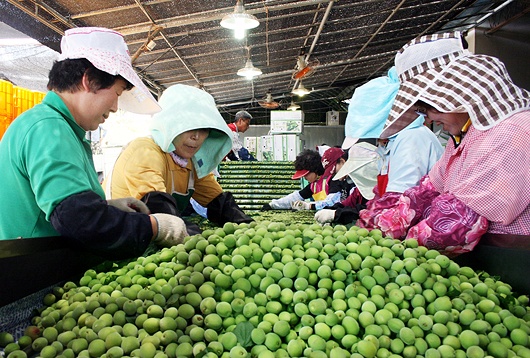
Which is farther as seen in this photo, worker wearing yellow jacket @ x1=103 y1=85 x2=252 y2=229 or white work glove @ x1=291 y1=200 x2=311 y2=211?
white work glove @ x1=291 y1=200 x2=311 y2=211

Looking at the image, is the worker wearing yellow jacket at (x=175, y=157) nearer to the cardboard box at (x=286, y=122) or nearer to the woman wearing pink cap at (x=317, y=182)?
the woman wearing pink cap at (x=317, y=182)

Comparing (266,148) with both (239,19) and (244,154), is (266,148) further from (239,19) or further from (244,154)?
(239,19)

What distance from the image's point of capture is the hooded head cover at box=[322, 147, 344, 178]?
5004 mm

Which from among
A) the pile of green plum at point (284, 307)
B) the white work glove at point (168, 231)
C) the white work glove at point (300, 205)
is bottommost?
the white work glove at point (300, 205)

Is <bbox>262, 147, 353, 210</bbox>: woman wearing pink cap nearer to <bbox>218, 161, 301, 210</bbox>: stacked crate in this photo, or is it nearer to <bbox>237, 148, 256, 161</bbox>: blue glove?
<bbox>218, 161, 301, 210</bbox>: stacked crate

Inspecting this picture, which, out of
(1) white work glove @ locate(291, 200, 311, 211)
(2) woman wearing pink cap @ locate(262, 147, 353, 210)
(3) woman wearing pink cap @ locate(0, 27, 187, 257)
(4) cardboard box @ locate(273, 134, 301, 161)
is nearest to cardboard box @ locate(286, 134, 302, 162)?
(4) cardboard box @ locate(273, 134, 301, 161)

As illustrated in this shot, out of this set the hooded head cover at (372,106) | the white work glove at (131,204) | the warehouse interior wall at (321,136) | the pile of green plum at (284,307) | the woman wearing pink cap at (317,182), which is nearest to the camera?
the pile of green plum at (284,307)

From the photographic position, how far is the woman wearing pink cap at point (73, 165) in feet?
4.54

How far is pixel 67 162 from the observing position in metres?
1.42

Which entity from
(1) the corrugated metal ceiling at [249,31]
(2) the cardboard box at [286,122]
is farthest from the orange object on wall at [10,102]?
(2) the cardboard box at [286,122]

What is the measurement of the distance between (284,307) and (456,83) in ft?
3.59

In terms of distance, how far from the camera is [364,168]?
3504mm

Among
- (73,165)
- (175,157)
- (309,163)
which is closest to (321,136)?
(309,163)

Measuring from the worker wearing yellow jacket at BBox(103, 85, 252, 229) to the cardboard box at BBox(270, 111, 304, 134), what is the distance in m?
3.44
